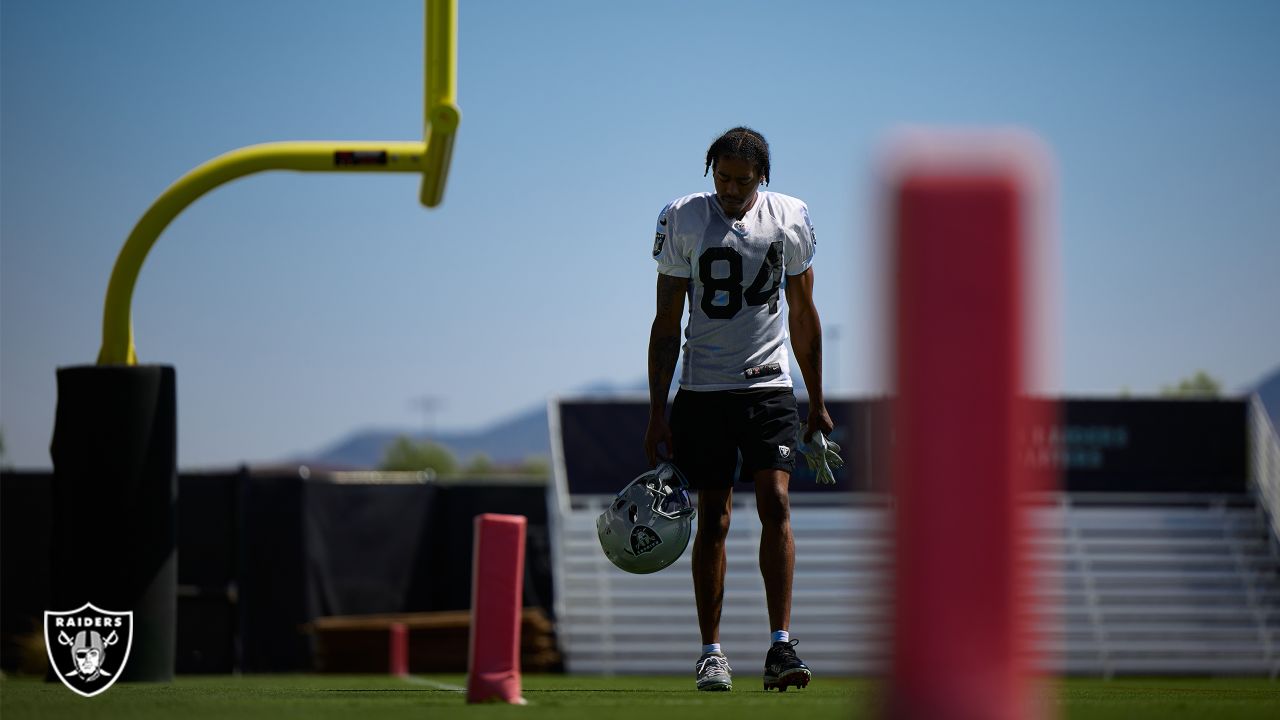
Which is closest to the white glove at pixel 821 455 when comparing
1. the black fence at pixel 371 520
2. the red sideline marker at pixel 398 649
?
the black fence at pixel 371 520

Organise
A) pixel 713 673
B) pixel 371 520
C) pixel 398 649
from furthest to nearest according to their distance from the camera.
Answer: pixel 371 520, pixel 398 649, pixel 713 673

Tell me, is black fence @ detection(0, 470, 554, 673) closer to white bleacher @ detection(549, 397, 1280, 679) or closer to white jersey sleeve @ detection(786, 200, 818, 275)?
white bleacher @ detection(549, 397, 1280, 679)

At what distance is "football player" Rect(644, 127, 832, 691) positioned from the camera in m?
4.83

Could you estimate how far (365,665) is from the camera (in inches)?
493

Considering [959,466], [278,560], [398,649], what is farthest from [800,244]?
[278,560]

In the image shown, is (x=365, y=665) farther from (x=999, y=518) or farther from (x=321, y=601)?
(x=999, y=518)

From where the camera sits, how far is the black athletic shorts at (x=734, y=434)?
190 inches

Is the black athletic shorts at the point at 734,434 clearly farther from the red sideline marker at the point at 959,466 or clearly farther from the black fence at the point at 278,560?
the black fence at the point at 278,560

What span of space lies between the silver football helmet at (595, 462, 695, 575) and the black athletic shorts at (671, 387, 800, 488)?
0.10 metres

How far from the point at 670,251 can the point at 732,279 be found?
0.24m

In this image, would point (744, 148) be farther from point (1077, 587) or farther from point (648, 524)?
point (1077, 587)

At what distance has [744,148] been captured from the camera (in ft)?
15.9

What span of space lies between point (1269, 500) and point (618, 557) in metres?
11.8
